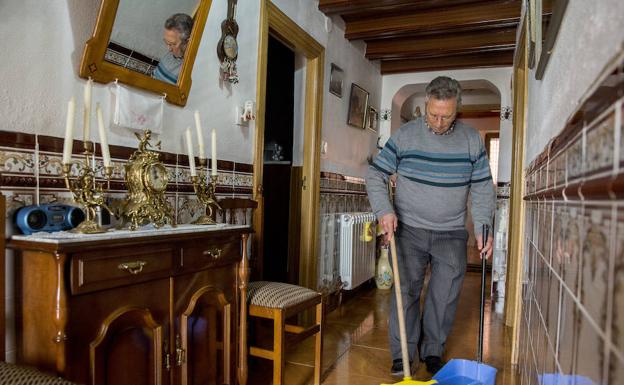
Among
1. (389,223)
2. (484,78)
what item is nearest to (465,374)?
(389,223)

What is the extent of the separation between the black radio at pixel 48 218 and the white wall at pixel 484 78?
468cm

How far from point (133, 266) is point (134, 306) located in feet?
0.46

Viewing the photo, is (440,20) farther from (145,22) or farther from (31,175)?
(31,175)

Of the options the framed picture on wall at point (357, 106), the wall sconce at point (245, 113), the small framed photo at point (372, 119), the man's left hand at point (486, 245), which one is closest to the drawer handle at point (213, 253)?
the wall sconce at point (245, 113)

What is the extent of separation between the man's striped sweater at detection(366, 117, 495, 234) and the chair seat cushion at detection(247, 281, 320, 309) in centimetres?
61

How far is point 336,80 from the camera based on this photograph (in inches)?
169

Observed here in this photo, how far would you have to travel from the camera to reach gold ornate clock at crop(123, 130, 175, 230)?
1.82m

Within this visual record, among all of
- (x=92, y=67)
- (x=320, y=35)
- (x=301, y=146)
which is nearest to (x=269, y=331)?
(x=301, y=146)

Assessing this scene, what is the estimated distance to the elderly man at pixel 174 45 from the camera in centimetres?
217

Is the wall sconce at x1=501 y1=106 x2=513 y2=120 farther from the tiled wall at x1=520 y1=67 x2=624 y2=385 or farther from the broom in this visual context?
the tiled wall at x1=520 y1=67 x2=624 y2=385

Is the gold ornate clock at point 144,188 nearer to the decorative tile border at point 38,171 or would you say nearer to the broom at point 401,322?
the decorative tile border at point 38,171

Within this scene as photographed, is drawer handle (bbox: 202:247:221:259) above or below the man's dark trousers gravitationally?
above

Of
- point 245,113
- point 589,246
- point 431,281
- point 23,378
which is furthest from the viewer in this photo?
point 245,113

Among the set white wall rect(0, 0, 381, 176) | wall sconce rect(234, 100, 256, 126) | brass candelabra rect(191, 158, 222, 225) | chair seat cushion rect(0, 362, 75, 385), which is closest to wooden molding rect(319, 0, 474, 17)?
white wall rect(0, 0, 381, 176)
